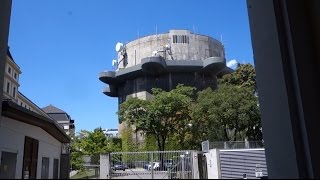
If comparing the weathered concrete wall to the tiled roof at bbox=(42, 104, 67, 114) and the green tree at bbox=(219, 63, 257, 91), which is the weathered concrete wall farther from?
the green tree at bbox=(219, 63, 257, 91)

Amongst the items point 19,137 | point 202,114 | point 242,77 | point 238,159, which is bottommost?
point 238,159

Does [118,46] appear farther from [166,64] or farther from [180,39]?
[166,64]

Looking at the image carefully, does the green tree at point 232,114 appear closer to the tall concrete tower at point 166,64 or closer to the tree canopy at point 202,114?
the tree canopy at point 202,114

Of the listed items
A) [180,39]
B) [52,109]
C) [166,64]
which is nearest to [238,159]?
[166,64]

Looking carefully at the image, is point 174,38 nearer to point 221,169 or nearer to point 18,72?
point 18,72

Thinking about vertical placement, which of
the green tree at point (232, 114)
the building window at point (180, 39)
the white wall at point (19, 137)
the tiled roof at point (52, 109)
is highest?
the building window at point (180, 39)

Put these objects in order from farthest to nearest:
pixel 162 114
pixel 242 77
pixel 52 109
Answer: pixel 52 109 → pixel 162 114 → pixel 242 77

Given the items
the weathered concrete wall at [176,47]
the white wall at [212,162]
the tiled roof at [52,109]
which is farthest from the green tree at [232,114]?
the tiled roof at [52,109]

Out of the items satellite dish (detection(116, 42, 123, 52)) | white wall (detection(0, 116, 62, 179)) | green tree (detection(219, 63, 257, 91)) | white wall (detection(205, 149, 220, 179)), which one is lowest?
white wall (detection(205, 149, 220, 179))

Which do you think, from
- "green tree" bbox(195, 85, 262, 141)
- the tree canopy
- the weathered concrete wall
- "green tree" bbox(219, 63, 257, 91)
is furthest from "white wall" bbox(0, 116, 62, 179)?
the weathered concrete wall

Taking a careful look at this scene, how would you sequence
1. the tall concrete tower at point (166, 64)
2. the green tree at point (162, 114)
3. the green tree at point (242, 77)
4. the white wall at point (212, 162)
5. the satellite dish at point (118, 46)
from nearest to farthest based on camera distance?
the white wall at point (212, 162) < the green tree at point (242, 77) < the green tree at point (162, 114) < the tall concrete tower at point (166, 64) < the satellite dish at point (118, 46)

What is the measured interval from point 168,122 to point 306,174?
37.4 metres

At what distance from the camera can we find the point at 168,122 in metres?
39.3

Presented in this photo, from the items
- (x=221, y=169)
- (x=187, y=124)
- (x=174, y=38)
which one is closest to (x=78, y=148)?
(x=187, y=124)
